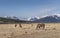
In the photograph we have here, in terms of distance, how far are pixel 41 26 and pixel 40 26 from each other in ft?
1.66

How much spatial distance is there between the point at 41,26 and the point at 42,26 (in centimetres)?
28

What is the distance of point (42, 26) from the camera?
51188mm

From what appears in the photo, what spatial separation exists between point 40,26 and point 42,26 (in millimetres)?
669

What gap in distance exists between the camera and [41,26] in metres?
51.2

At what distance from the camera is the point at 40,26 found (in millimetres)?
50844
